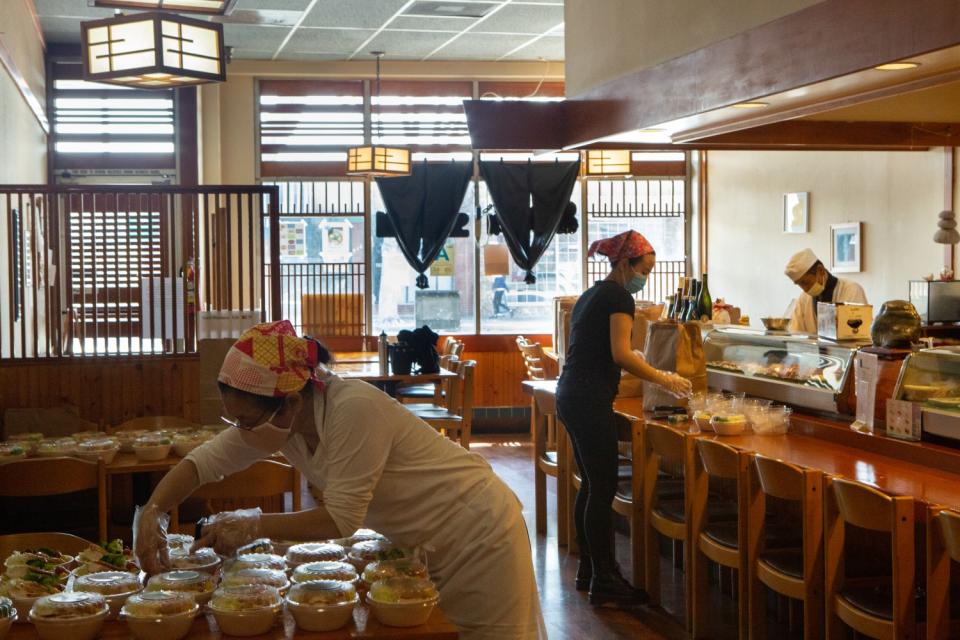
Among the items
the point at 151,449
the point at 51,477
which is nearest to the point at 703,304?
the point at 151,449

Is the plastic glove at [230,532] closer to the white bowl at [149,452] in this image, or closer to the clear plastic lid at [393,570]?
the clear plastic lid at [393,570]

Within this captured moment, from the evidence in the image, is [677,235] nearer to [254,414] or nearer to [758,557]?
[758,557]

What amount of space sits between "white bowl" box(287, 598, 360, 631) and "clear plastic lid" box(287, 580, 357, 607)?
0.5 inches

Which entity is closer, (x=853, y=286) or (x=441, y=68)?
(x=853, y=286)

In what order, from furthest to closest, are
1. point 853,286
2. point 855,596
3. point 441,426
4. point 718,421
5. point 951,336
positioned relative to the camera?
point 441,426, point 951,336, point 853,286, point 718,421, point 855,596

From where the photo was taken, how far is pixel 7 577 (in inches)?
104

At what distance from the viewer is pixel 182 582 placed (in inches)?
99.0

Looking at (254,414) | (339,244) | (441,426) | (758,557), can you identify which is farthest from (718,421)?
(339,244)

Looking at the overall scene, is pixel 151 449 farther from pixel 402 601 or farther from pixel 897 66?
pixel 897 66

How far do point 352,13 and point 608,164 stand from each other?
2.70m

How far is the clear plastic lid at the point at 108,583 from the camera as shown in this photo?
253 cm

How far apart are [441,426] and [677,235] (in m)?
4.88

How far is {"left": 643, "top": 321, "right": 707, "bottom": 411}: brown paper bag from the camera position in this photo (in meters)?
5.53

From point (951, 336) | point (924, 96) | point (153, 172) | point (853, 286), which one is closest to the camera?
point (924, 96)
